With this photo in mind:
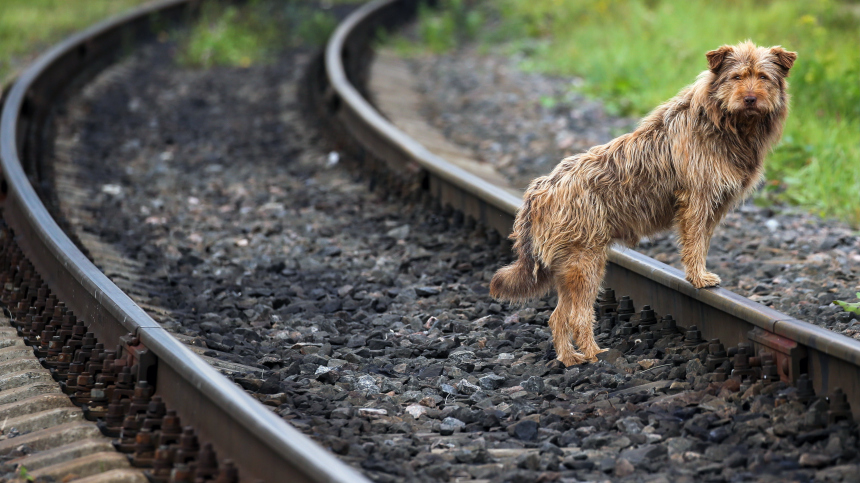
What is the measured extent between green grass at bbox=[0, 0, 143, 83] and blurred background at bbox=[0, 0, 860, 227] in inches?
1.1

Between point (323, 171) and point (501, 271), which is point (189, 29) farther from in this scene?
point (501, 271)

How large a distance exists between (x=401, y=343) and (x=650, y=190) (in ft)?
5.56

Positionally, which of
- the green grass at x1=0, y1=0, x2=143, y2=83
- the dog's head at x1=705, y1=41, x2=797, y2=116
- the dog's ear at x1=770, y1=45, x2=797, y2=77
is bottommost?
the green grass at x1=0, y1=0, x2=143, y2=83

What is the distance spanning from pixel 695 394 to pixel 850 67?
6.62 m

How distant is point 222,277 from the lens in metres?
6.66

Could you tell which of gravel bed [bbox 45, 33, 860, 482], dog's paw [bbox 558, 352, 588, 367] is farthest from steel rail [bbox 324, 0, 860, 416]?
dog's paw [bbox 558, 352, 588, 367]

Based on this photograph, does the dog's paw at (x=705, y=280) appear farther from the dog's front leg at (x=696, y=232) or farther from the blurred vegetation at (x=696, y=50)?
the blurred vegetation at (x=696, y=50)

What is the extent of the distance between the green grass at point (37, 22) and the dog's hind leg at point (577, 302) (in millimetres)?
9532

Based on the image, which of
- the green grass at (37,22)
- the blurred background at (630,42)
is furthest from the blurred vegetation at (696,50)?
the green grass at (37,22)

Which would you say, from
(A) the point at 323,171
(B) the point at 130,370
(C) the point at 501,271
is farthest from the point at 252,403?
(A) the point at 323,171

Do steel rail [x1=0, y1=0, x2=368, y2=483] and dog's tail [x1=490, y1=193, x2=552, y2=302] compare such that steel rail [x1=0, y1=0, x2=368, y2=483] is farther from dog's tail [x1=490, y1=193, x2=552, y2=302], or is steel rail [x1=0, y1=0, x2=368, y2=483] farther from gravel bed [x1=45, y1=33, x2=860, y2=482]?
dog's tail [x1=490, y1=193, x2=552, y2=302]

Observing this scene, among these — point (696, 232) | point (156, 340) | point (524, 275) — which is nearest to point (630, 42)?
point (696, 232)

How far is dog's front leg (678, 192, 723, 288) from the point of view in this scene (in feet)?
15.8

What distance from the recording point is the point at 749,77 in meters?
4.58
